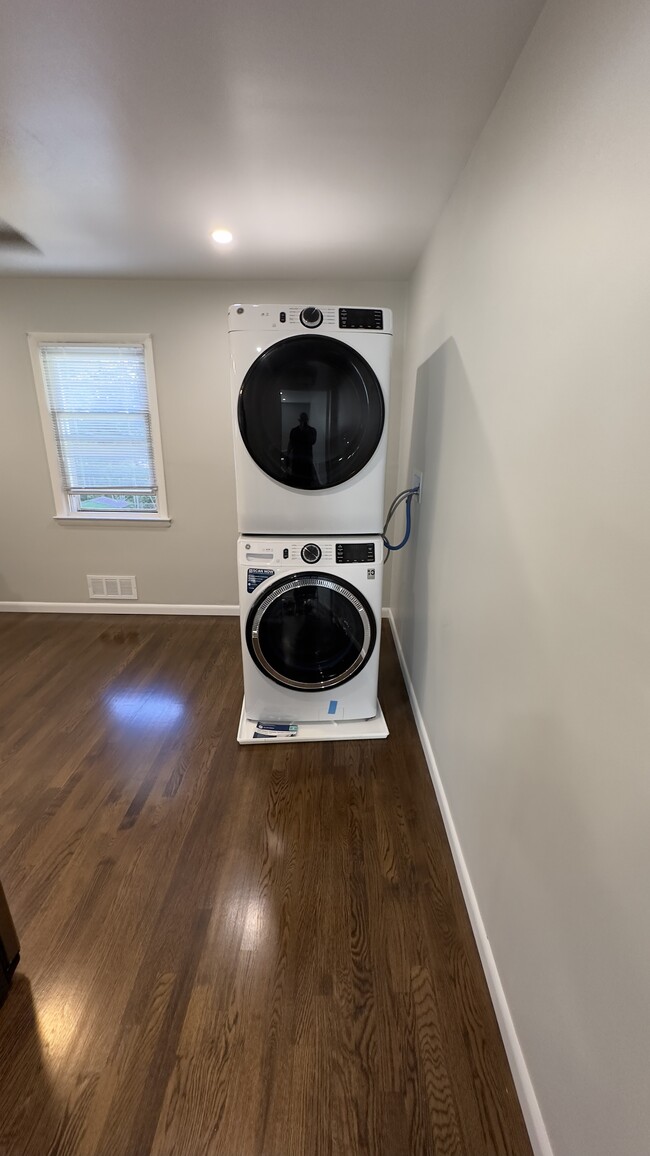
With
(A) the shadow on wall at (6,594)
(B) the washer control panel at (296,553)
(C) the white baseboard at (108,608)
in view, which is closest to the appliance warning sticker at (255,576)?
(B) the washer control panel at (296,553)

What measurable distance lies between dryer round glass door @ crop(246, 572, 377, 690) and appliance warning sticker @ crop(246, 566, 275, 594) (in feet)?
0.17

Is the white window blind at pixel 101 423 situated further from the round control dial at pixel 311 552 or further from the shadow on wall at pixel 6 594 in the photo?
the round control dial at pixel 311 552

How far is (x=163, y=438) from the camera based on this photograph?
3.21 metres

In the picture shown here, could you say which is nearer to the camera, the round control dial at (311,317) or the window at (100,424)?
the round control dial at (311,317)

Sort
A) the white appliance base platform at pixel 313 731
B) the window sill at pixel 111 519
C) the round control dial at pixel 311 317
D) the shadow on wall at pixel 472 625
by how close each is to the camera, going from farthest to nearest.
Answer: the window sill at pixel 111 519, the white appliance base platform at pixel 313 731, the round control dial at pixel 311 317, the shadow on wall at pixel 472 625

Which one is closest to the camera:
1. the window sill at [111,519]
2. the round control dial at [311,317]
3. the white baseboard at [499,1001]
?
the white baseboard at [499,1001]

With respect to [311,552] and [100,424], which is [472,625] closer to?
[311,552]

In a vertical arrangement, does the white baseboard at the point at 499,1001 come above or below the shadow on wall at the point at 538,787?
below

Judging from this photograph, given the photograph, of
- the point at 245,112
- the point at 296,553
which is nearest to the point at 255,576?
the point at 296,553

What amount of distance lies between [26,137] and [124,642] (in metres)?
2.55

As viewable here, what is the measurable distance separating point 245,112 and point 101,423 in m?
2.31

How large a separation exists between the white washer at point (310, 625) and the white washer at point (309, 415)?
0.10 m

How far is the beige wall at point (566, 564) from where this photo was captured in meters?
0.69

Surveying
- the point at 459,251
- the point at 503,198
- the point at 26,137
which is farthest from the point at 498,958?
the point at 26,137
